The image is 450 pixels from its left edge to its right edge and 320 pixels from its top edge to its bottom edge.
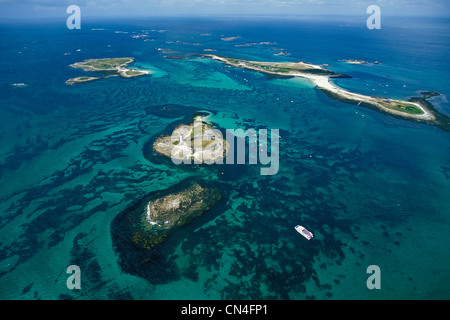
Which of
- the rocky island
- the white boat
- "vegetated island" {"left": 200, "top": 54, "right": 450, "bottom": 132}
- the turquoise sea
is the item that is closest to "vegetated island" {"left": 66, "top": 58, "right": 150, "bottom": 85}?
the turquoise sea

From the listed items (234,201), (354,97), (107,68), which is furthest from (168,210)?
(107,68)

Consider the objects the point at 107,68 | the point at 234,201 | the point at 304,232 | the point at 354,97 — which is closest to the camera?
the point at 304,232

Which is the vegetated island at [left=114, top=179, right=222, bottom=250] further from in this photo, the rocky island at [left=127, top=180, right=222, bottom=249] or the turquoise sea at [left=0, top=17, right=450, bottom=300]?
the turquoise sea at [left=0, top=17, right=450, bottom=300]

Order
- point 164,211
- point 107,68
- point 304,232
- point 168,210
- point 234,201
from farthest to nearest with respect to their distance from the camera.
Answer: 1. point 107,68
2. point 234,201
3. point 168,210
4. point 164,211
5. point 304,232

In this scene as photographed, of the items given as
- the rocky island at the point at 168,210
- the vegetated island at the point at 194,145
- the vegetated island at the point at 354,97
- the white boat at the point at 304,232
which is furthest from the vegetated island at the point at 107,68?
the white boat at the point at 304,232

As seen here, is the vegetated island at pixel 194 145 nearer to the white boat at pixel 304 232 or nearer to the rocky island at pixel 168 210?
the rocky island at pixel 168 210

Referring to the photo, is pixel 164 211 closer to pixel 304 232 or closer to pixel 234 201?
pixel 234 201
